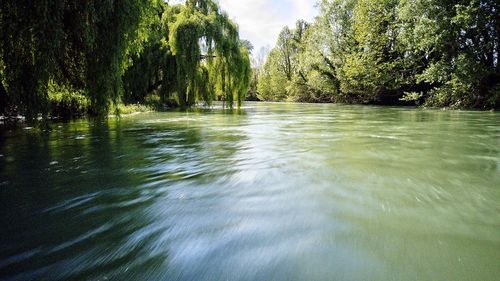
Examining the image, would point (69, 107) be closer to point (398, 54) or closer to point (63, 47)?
point (63, 47)

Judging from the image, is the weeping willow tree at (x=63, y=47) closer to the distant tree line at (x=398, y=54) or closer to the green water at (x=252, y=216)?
the green water at (x=252, y=216)

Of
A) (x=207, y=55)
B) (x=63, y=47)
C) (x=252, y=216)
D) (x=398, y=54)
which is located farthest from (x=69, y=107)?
(x=398, y=54)

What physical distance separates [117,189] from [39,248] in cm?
146

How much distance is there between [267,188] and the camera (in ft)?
12.3

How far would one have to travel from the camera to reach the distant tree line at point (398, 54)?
18.3 meters

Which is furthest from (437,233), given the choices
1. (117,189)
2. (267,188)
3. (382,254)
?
(117,189)

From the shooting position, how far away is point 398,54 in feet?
91.0

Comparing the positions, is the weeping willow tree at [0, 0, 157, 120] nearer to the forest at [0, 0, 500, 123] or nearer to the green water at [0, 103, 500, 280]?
the forest at [0, 0, 500, 123]

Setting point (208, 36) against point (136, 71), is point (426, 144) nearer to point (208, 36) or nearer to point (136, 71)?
point (208, 36)

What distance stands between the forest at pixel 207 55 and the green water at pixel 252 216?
2.13 meters

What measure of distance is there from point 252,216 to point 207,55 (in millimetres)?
15832

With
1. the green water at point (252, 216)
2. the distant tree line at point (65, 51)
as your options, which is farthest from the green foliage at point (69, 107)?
the green water at point (252, 216)

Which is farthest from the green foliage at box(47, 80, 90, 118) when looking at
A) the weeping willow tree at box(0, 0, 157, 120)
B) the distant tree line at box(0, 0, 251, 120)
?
the weeping willow tree at box(0, 0, 157, 120)

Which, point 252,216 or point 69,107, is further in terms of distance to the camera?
point 69,107
